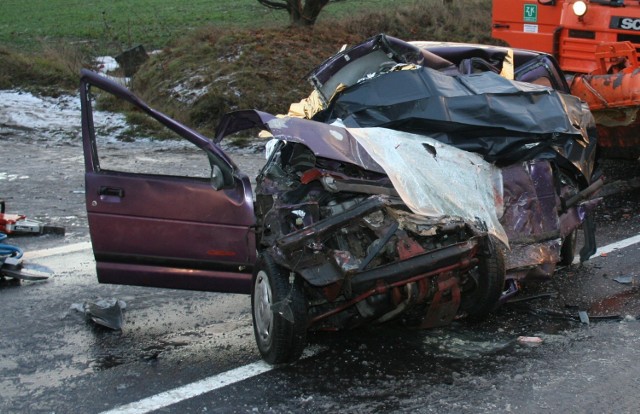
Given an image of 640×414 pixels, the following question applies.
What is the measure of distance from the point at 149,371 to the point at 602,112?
18.2 ft

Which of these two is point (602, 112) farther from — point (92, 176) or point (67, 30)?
point (67, 30)

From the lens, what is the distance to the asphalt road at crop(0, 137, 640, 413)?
4.64m

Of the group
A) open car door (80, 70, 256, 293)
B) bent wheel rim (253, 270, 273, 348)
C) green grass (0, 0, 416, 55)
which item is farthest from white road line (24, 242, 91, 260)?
green grass (0, 0, 416, 55)

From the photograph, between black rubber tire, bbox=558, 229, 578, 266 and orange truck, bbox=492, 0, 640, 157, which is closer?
black rubber tire, bbox=558, 229, 578, 266

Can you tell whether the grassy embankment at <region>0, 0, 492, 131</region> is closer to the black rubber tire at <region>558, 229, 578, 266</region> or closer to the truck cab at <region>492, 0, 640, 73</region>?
the truck cab at <region>492, 0, 640, 73</region>

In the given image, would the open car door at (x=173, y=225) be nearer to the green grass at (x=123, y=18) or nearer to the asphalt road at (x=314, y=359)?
the asphalt road at (x=314, y=359)

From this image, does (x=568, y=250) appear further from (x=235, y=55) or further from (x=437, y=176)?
(x=235, y=55)

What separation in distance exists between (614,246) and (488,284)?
116 inches

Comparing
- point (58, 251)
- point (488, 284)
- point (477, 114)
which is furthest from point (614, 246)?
point (58, 251)

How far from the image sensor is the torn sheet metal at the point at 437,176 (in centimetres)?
509

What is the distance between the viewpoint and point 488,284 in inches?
201

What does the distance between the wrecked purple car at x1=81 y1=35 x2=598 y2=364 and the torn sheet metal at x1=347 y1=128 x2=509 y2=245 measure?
0.03 ft

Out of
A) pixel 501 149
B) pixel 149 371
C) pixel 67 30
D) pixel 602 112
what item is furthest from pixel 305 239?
pixel 67 30

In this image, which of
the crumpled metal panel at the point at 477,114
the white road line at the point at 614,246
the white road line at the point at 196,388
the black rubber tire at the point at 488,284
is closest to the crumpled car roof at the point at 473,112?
the crumpled metal panel at the point at 477,114
